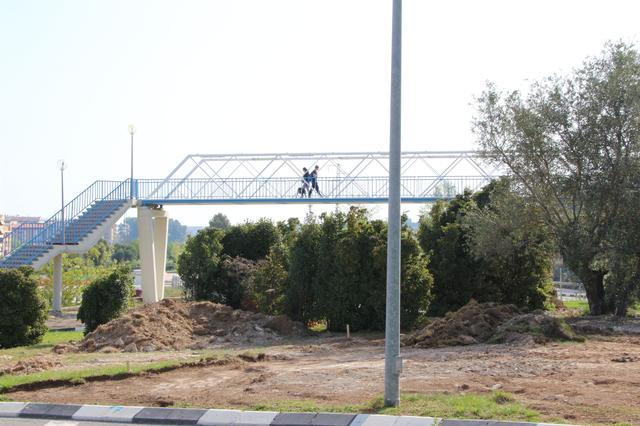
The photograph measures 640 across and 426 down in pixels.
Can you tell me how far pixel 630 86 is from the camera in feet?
69.1

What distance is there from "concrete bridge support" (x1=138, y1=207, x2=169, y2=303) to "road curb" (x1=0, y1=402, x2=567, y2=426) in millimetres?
22397

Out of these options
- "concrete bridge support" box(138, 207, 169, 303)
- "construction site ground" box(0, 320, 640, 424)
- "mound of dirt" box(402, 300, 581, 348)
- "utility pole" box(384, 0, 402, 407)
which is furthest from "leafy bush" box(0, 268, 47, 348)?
"utility pole" box(384, 0, 402, 407)

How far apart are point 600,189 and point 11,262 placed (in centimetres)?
2191

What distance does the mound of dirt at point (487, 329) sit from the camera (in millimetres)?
18156

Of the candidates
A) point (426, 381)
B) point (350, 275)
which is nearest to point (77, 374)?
point (426, 381)

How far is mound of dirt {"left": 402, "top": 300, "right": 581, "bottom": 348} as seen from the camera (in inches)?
715

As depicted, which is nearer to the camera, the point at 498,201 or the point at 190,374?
the point at 190,374

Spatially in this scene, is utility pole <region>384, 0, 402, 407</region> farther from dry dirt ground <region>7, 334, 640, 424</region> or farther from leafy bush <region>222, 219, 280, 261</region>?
leafy bush <region>222, 219, 280, 261</region>

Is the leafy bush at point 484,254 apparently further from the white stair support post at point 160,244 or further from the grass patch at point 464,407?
the white stair support post at point 160,244

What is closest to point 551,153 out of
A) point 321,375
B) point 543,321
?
point 543,321

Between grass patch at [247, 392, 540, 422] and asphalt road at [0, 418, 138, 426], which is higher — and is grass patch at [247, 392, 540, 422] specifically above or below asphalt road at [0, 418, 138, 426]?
above

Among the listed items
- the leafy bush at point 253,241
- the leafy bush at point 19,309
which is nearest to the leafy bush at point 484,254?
the leafy bush at point 253,241

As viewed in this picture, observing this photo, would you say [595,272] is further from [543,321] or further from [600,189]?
[543,321]

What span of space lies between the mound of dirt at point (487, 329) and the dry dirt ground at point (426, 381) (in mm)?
753
